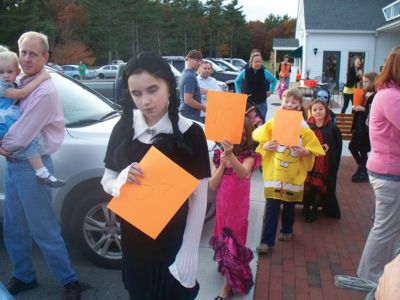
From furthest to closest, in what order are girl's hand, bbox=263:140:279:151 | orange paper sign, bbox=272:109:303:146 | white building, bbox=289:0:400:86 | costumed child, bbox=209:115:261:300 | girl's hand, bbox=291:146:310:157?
white building, bbox=289:0:400:86, girl's hand, bbox=291:146:310:157, girl's hand, bbox=263:140:279:151, orange paper sign, bbox=272:109:303:146, costumed child, bbox=209:115:261:300

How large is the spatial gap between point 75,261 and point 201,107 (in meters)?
2.86

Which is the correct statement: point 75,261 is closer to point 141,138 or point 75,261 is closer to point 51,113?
point 51,113

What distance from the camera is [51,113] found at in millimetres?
3090

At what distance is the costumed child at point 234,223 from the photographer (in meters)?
3.34

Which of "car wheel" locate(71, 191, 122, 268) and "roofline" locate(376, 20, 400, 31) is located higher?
"roofline" locate(376, 20, 400, 31)

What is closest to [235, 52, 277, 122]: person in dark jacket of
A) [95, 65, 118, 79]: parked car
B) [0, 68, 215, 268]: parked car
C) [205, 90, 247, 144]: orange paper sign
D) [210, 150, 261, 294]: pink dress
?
[0, 68, 215, 268]: parked car

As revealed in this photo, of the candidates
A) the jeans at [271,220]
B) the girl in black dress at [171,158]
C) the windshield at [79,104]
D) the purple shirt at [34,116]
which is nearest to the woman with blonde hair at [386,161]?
the jeans at [271,220]

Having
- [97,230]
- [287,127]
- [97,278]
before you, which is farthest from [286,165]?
[97,278]

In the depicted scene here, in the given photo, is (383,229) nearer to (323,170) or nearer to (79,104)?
(323,170)

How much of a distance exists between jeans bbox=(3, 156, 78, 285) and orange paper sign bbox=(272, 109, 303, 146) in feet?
6.33

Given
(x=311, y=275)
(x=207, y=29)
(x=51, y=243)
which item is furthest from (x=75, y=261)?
(x=207, y=29)

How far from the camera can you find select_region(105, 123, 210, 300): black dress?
85.3 inches

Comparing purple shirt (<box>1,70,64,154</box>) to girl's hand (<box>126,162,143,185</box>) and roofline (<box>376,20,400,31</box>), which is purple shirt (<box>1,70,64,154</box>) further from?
roofline (<box>376,20,400,31</box>)

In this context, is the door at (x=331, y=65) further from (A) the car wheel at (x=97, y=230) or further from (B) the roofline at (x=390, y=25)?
(A) the car wheel at (x=97, y=230)
